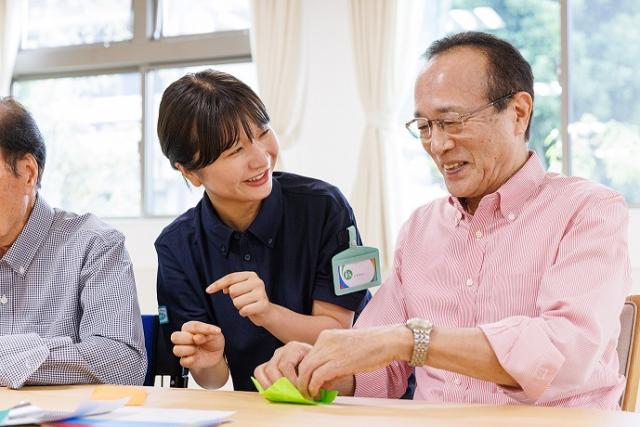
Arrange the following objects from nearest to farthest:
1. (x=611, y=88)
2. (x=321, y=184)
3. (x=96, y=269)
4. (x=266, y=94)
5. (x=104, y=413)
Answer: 1. (x=104, y=413)
2. (x=96, y=269)
3. (x=321, y=184)
4. (x=611, y=88)
5. (x=266, y=94)

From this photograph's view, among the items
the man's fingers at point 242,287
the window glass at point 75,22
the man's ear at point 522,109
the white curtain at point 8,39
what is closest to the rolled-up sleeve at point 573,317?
the man's ear at point 522,109

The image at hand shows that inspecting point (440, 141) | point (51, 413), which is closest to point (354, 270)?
point (440, 141)

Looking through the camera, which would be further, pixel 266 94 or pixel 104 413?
pixel 266 94

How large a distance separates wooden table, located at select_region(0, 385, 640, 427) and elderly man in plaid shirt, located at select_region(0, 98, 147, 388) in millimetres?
247

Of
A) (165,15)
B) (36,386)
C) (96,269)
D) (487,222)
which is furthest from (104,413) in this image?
(165,15)

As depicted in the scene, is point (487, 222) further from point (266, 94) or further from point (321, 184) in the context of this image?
point (266, 94)

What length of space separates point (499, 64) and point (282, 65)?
3579 mm

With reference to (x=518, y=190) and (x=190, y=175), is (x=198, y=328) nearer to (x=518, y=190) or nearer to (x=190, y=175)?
(x=190, y=175)

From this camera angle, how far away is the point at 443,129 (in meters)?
1.72

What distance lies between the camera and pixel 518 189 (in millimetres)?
1728

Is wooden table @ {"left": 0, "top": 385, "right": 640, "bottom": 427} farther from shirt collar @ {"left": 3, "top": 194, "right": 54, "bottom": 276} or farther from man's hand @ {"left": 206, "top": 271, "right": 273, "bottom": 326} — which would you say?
shirt collar @ {"left": 3, "top": 194, "right": 54, "bottom": 276}

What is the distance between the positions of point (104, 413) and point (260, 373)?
0.36m

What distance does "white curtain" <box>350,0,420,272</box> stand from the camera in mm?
4844

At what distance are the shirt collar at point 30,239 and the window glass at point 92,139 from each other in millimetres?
3814
